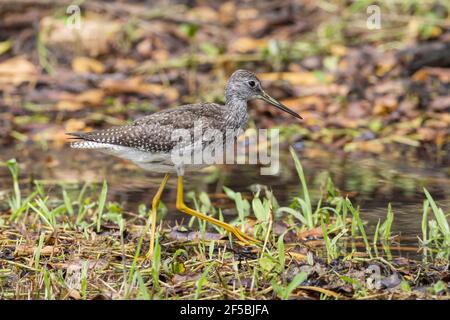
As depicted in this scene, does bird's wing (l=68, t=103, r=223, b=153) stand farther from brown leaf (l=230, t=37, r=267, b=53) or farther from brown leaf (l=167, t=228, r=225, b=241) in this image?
brown leaf (l=230, t=37, r=267, b=53)

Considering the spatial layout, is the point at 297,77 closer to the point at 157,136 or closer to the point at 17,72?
the point at 17,72

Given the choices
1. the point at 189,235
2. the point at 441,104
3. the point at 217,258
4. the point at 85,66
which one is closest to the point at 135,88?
the point at 85,66

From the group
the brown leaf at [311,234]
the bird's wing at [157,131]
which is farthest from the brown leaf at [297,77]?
the brown leaf at [311,234]

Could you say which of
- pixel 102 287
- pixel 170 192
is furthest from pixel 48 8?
pixel 102 287

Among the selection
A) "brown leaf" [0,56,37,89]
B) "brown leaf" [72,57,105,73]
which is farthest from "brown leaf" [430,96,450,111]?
"brown leaf" [0,56,37,89]

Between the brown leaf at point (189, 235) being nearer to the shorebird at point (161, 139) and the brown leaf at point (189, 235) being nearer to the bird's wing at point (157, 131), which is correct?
the shorebird at point (161, 139)

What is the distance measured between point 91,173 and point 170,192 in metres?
1.22

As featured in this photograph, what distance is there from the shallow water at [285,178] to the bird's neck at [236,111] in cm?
102

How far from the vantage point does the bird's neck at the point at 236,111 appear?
25.9 ft

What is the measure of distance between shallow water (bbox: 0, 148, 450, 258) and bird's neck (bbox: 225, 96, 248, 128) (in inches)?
40.1

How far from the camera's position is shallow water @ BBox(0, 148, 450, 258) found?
875 centimetres

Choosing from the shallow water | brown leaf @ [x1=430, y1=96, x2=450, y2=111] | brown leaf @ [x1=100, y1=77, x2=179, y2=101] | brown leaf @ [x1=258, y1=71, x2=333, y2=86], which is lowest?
the shallow water

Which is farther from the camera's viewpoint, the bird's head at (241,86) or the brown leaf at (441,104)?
the brown leaf at (441,104)

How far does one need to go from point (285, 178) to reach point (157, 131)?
9.07 ft
